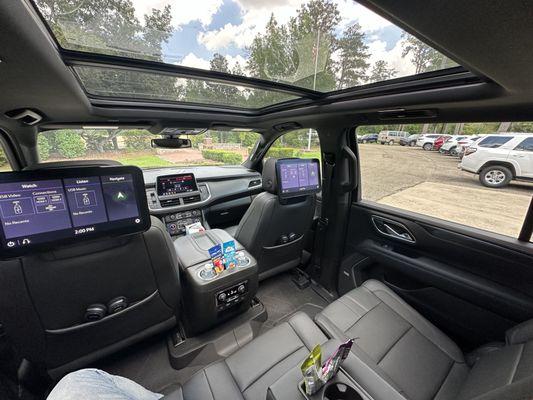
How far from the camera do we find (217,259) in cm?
149

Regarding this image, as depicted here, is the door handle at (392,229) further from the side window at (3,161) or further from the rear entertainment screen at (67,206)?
the side window at (3,161)

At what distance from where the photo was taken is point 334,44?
1121mm

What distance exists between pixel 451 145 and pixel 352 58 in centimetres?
110

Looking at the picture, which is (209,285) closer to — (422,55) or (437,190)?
(422,55)

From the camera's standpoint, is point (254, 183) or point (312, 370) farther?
point (254, 183)

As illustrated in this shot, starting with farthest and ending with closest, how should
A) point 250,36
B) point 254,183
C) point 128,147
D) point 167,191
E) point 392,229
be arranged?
point 254,183 < point 167,191 < point 128,147 < point 392,229 < point 250,36

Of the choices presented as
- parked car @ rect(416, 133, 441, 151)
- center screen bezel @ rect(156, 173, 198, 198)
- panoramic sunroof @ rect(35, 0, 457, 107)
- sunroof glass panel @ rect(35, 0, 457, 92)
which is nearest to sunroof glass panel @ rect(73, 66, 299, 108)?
panoramic sunroof @ rect(35, 0, 457, 107)

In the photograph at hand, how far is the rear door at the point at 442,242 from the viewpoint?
51.1 inches

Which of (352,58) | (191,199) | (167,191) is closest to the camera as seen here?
(352,58)

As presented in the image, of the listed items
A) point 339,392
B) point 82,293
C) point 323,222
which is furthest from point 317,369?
point 323,222

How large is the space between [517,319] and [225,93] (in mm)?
2576

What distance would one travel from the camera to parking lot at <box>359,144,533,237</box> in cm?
142

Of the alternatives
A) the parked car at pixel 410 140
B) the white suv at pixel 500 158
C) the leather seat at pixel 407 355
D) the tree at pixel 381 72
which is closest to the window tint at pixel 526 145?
the white suv at pixel 500 158

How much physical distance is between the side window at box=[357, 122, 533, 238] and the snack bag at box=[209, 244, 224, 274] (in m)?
1.63
